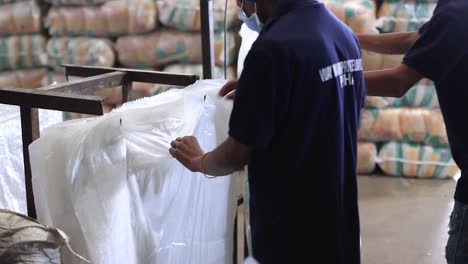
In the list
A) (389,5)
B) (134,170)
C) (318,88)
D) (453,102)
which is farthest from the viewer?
(389,5)

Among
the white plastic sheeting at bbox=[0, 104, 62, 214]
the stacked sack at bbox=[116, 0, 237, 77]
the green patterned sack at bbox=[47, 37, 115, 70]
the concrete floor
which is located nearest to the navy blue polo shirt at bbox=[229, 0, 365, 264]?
the white plastic sheeting at bbox=[0, 104, 62, 214]

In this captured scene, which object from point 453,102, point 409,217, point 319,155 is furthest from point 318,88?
point 409,217

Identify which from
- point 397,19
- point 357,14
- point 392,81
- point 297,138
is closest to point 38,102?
point 297,138

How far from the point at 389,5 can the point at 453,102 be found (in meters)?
2.35

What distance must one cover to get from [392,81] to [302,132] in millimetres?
312

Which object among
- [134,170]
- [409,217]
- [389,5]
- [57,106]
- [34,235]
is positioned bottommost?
[409,217]

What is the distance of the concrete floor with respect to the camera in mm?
2520

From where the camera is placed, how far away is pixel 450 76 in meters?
1.15

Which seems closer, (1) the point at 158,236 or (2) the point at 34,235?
(2) the point at 34,235

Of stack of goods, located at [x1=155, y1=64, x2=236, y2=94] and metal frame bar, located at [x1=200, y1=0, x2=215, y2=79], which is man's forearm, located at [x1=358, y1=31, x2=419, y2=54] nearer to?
metal frame bar, located at [x1=200, y1=0, x2=215, y2=79]

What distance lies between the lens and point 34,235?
126cm

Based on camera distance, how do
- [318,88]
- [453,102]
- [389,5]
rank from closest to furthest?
1. [318,88]
2. [453,102]
3. [389,5]

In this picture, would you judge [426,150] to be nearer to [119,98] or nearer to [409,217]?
[409,217]

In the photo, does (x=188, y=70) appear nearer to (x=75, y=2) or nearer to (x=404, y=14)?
(x=75, y=2)
